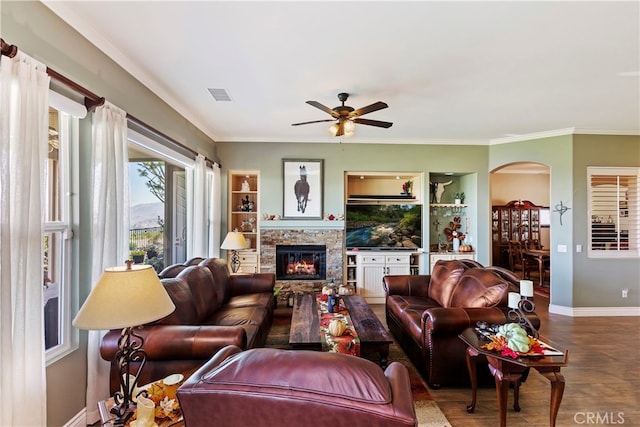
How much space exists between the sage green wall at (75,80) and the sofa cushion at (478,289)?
3556 mm

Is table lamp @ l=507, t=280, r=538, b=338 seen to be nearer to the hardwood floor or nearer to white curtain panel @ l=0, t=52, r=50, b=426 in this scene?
the hardwood floor

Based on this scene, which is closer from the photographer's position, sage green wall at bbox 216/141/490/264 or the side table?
the side table

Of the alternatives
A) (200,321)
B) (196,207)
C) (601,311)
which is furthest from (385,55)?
(601,311)

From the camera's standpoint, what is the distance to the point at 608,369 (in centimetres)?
313

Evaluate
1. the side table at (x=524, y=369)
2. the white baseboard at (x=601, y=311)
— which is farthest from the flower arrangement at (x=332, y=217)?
the white baseboard at (x=601, y=311)

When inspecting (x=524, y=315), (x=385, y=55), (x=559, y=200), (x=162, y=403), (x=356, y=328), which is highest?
(x=385, y=55)

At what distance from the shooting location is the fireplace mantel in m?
5.60

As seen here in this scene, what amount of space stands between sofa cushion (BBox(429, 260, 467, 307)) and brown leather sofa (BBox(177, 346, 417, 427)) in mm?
2903

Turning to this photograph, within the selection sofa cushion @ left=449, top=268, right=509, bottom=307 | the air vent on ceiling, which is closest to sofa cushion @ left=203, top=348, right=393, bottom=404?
sofa cushion @ left=449, top=268, right=509, bottom=307

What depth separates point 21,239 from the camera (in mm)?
1656

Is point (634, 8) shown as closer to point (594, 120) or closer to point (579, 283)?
point (594, 120)

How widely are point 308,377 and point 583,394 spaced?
→ 321cm

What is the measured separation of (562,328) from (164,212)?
5978 millimetres

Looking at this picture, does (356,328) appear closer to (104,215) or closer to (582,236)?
(104,215)
